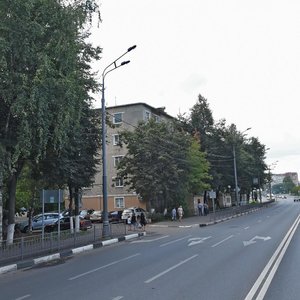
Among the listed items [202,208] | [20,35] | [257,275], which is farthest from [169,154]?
[257,275]

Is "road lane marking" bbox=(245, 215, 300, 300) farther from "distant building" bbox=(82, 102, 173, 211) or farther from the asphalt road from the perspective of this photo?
"distant building" bbox=(82, 102, 173, 211)

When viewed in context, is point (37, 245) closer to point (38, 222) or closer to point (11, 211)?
point (11, 211)

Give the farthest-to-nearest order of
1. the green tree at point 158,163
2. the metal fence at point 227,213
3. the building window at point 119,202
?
the building window at point 119,202, the metal fence at point 227,213, the green tree at point 158,163

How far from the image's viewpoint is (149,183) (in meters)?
40.3

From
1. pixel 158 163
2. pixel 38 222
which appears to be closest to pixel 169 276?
pixel 38 222

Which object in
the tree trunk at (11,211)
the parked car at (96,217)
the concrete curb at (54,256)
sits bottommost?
the concrete curb at (54,256)

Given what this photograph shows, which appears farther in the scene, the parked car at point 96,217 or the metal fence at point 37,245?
the parked car at point 96,217

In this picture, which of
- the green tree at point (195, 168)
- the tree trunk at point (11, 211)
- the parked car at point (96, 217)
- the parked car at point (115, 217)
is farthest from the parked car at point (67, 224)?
the green tree at point (195, 168)

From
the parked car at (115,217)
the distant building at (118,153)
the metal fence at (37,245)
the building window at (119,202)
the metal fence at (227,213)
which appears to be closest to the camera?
the metal fence at (37,245)

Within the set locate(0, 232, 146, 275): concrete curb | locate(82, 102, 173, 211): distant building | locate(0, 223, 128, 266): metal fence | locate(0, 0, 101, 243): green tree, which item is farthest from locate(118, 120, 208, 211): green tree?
locate(0, 0, 101, 243): green tree

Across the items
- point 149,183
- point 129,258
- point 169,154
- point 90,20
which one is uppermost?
point 90,20

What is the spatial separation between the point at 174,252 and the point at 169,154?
2662 cm

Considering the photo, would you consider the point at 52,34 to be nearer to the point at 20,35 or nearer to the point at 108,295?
the point at 20,35

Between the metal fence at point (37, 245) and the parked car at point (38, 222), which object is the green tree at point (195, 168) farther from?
the metal fence at point (37, 245)
